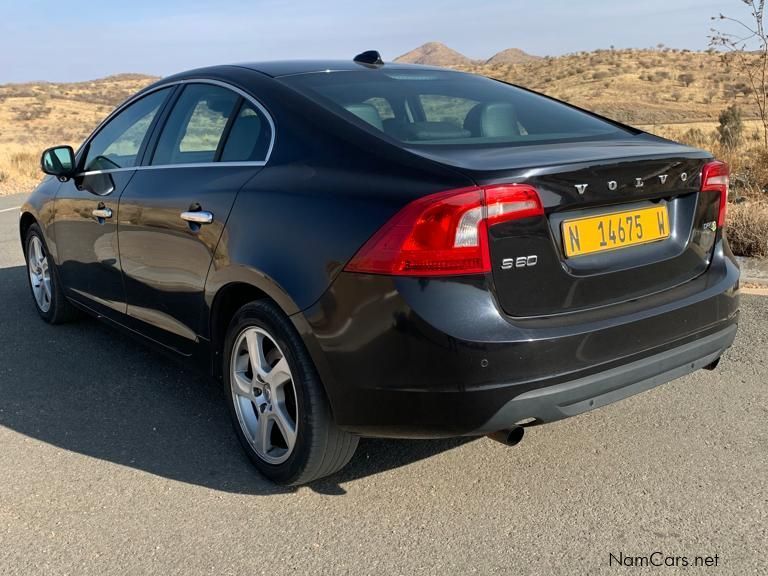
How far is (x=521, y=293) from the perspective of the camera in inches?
100.0

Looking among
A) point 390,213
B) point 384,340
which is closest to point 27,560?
point 384,340

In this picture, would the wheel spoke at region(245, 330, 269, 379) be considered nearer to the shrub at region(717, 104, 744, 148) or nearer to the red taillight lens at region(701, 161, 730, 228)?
the red taillight lens at region(701, 161, 730, 228)

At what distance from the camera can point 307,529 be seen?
2.85m

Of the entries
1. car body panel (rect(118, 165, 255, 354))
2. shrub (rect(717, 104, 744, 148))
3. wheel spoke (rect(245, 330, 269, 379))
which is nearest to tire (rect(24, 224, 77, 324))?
car body panel (rect(118, 165, 255, 354))

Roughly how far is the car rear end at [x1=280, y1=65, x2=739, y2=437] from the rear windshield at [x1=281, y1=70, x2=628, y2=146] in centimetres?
5

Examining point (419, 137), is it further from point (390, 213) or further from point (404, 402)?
Answer: point (404, 402)

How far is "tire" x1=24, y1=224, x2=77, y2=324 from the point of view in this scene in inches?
207

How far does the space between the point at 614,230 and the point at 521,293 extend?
0.46 metres

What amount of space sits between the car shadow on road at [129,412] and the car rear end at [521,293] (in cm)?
79

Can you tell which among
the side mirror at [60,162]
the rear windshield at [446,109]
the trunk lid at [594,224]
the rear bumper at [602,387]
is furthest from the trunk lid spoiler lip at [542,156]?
the side mirror at [60,162]

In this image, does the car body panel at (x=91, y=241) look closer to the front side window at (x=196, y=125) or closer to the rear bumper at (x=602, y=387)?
the front side window at (x=196, y=125)

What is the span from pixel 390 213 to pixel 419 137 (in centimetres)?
55

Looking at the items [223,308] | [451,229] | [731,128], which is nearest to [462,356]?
[451,229]

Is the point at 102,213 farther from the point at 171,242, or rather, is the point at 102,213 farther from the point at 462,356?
the point at 462,356
